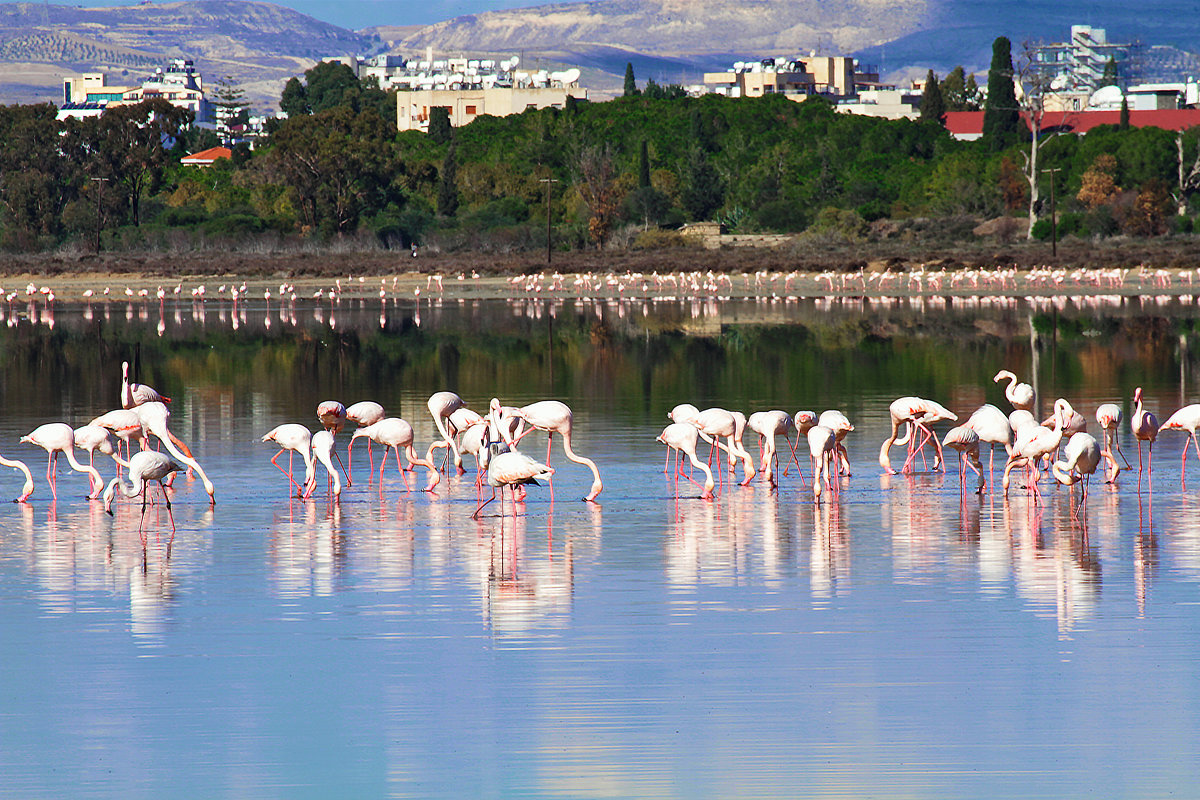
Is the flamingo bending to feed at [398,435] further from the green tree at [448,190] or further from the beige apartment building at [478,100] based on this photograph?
the beige apartment building at [478,100]

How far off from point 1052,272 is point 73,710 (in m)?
54.6

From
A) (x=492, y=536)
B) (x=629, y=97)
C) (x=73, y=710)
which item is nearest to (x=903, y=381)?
(x=492, y=536)

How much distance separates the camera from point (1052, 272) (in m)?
59.0

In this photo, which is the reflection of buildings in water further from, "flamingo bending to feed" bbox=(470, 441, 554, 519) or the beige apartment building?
the beige apartment building

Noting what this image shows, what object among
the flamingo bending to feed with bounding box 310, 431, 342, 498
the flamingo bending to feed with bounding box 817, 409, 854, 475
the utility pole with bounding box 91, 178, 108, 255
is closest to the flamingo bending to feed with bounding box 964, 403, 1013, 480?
the flamingo bending to feed with bounding box 817, 409, 854, 475

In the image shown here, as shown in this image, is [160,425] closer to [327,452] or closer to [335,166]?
[327,452]

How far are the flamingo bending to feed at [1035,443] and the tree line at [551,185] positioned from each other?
6159 cm

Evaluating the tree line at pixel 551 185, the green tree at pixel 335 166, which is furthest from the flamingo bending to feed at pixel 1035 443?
the green tree at pixel 335 166

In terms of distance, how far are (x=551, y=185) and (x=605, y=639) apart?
271 ft

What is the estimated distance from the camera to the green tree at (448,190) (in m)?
90.4

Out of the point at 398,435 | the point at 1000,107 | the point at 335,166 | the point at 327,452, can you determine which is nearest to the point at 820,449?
the point at 398,435

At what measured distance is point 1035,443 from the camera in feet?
44.0

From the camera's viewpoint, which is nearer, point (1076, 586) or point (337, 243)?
point (1076, 586)

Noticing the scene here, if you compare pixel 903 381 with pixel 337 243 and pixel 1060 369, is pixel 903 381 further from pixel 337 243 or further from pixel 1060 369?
pixel 337 243
